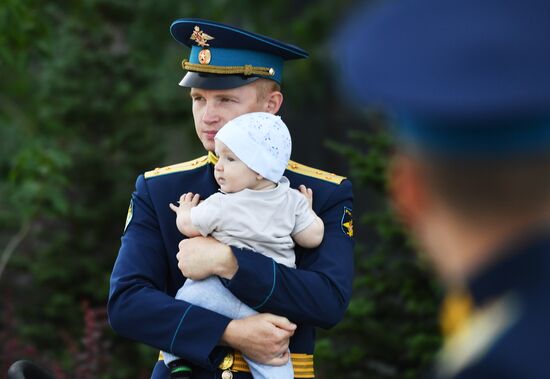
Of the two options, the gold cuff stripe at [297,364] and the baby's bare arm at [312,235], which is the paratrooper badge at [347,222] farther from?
the gold cuff stripe at [297,364]

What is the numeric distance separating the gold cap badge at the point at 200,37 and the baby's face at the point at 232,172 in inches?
19.9

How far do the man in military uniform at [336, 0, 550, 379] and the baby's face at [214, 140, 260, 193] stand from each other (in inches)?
65.9

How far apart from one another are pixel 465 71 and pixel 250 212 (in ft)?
5.87

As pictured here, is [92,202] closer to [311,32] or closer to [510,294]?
[311,32]

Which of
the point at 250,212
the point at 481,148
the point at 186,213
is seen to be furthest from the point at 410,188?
the point at 186,213

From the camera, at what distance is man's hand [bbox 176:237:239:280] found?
2.92 meters

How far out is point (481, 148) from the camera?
116 centimetres

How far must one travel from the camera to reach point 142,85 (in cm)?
729

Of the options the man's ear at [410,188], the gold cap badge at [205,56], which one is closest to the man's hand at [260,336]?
the gold cap badge at [205,56]

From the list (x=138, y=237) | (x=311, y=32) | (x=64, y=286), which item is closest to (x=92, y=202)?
(x=64, y=286)

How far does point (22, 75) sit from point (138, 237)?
3912 mm

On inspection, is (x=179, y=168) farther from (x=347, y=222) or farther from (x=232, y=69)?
(x=347, y=222)

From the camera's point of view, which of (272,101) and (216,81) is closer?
(216,81)

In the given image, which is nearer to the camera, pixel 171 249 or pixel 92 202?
pixel 171 249
